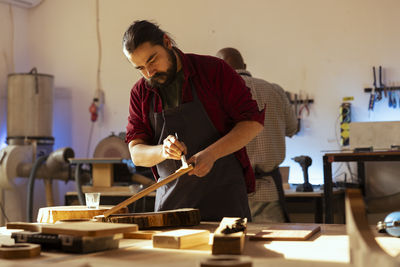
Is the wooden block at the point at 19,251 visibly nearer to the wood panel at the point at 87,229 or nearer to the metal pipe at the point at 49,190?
the wood panel at the point at 87,229

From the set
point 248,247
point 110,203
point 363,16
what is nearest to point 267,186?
point 110,203

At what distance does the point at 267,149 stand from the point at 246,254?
7.16 ft

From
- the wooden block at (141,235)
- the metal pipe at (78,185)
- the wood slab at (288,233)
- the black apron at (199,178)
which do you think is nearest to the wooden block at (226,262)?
the wood slab at (288,233)

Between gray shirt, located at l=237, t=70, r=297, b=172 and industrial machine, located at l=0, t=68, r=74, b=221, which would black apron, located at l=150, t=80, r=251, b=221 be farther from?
industrial machine, located at l=0, t=68, r=74, b=221

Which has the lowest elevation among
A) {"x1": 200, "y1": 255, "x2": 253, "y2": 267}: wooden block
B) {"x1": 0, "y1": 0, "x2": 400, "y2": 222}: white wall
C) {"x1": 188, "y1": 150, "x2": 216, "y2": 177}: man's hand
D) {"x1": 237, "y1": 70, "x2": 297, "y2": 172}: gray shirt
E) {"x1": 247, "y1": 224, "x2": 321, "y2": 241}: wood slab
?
{"x1": 247, "y1": 224, "x2": 321, "y2": 241}: wood slab

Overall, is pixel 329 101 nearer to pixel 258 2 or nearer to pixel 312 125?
pixel 312 125

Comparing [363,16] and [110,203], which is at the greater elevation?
[363,16]

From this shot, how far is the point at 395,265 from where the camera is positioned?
82 centimetres

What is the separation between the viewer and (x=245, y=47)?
214 inches

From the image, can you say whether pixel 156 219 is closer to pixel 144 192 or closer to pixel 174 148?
pixel 144 192

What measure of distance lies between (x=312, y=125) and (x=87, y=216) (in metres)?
3.71

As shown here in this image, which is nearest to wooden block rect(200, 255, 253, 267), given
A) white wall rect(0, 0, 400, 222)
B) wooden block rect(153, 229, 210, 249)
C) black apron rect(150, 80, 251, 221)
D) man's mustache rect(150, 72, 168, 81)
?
wooden block rect(153, 229, 210, 249)

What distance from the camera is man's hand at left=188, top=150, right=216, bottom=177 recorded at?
1.90 m

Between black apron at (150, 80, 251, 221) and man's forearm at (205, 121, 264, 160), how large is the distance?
11cm
